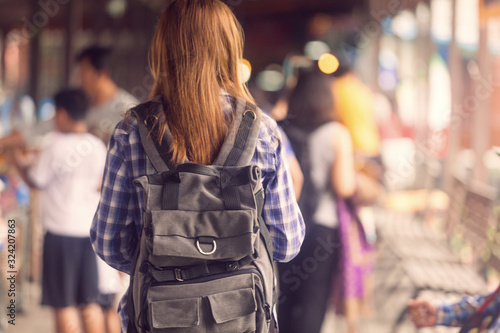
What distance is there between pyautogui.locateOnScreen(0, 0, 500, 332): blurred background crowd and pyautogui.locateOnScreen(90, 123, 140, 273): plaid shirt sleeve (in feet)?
3.97

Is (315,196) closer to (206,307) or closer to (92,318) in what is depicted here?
(92,318)

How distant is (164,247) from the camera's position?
1.32m

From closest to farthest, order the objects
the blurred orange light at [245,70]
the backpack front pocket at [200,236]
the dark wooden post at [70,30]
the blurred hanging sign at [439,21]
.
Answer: the backpack front pocket at [200,236] → the blurred orange light at [245,70] → the dark wooden post at [70,30] → the blurred hanging sign at [439,21]

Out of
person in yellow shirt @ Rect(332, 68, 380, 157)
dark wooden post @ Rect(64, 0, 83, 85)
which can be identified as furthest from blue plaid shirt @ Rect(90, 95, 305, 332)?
dark wooden post @ Rect(64, 0, 83, 85)

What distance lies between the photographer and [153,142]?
4.69 ft

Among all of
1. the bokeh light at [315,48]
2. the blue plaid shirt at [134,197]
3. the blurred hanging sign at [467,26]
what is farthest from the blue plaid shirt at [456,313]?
the bokeh light at [315,48]

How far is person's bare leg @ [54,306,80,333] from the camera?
9.66 ft

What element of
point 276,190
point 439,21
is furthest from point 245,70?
point 439,21

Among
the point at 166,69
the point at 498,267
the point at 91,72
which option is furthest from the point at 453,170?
the point at 166,69

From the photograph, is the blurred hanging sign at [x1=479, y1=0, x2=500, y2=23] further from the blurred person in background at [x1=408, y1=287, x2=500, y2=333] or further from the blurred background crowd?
the blurred person in background at [x1=408, y1=287, x2=500, y2=333]

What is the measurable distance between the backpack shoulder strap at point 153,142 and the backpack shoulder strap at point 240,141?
13cm

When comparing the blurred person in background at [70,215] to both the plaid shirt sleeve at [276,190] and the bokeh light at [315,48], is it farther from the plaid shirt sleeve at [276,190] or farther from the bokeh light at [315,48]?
the bokeh light at [315,48]

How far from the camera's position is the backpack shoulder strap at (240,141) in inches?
55.7

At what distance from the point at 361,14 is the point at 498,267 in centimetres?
364
